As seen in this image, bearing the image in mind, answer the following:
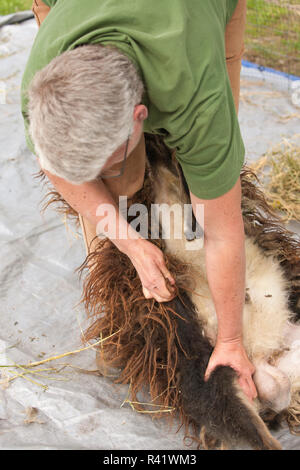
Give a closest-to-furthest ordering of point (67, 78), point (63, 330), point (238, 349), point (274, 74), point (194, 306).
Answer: point (67, 78) → point (238, 349) → point (194, 306) → point (63, 330) → point (274, 74)

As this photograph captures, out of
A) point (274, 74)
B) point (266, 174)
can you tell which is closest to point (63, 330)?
point (266, 174)

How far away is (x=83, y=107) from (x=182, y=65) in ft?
0.89

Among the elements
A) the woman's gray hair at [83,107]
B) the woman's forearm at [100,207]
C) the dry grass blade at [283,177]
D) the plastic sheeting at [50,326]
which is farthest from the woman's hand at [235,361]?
the dry grass blade at [283,177]

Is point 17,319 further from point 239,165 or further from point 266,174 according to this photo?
point 266,174

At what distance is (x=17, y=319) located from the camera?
2.24 meters

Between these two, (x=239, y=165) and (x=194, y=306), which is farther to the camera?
(x=194, y=306)

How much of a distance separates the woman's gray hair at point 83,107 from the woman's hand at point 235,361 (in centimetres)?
73

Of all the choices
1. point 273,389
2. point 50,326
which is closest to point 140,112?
point 273,389

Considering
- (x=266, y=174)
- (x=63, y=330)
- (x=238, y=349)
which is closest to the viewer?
(x=238, y=349)

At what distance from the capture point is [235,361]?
1.68 meters

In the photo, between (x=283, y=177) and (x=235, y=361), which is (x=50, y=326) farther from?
(x=283, y=177)

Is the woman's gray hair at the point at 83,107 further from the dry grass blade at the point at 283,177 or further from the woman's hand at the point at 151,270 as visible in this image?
the dry grass blade at the point at 283,177

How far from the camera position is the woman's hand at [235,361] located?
65.6 inches
